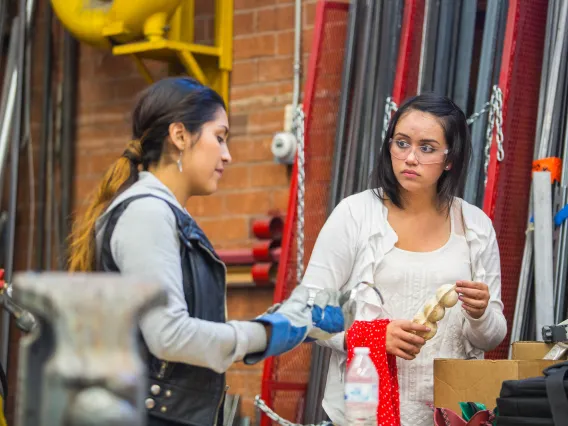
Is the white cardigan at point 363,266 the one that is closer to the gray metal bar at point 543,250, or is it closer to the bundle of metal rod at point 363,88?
the gray metal bar at point 543,250

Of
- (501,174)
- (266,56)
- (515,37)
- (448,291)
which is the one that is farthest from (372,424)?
(266,56)

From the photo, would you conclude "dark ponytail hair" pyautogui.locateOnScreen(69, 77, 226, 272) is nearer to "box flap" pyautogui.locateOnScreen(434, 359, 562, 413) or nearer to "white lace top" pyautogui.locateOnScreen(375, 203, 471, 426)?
"white lace top" pyautogui.locateOnScreen(375, 203, 471, 426)

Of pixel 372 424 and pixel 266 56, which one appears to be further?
pixel 266 56

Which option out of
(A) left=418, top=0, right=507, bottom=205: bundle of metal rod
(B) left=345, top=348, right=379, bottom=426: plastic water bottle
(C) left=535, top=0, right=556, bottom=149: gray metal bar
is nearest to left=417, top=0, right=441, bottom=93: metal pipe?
(A) left=418, top=0, right=507, bottom=205: bundle of metal rod

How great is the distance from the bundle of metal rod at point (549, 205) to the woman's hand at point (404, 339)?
32.6 inches

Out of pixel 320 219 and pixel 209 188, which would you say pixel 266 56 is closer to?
pixel 320 219

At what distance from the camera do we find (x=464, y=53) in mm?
3863

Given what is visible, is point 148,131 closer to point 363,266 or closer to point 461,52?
point 363,266

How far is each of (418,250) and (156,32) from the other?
1852 millimetres

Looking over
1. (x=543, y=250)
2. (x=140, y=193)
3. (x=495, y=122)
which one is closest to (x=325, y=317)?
(x=140, y=193)

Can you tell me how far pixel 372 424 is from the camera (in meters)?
2.42

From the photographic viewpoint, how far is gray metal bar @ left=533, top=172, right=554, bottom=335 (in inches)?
137

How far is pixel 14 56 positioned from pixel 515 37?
7.55 feet

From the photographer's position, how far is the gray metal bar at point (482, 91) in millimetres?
3693
